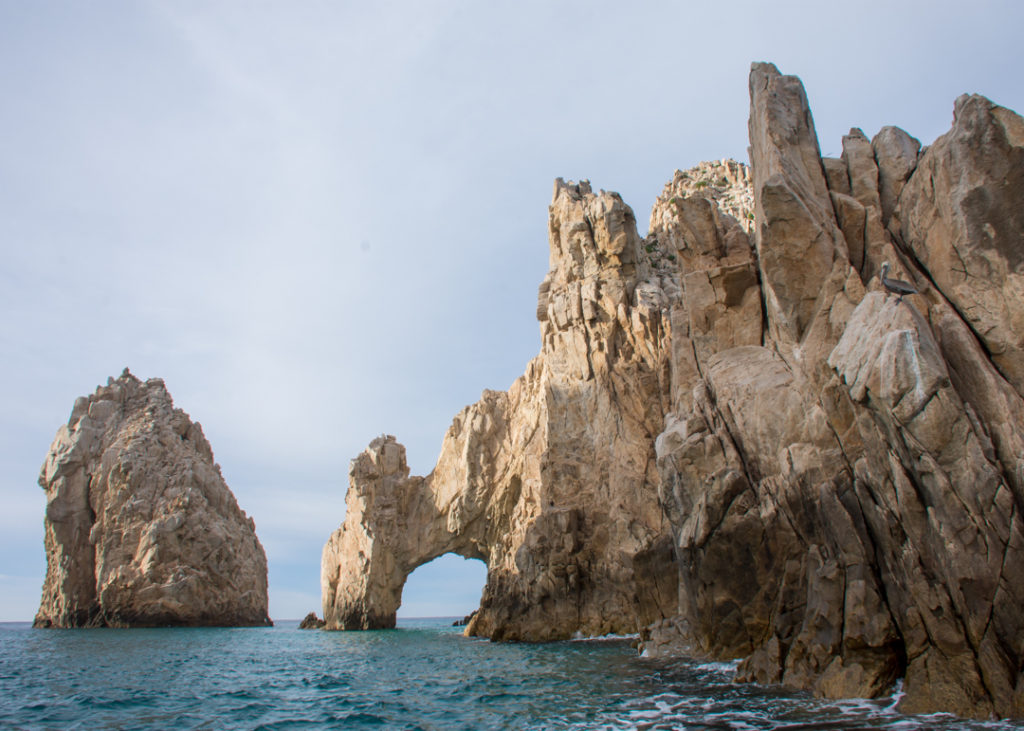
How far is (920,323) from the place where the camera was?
13.0 metres

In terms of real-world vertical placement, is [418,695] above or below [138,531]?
below

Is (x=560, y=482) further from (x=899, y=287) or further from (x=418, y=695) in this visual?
(x=899, y=287)

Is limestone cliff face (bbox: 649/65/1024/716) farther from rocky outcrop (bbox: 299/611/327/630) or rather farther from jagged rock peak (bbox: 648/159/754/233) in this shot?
rocky outcrop (bbox: 299/611/327/630)

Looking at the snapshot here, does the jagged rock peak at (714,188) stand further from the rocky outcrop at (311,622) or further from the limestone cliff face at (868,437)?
the rocky outcrop at (311,622)

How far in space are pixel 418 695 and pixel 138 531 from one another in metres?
56.2

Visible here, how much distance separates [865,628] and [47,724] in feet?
59.6

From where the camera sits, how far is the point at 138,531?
62.3 m

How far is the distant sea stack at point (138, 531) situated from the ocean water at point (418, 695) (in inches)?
1234

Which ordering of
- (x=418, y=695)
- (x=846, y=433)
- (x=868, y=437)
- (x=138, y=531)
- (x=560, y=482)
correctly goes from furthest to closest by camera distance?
1. (x=138, y=531)
2. (x=560, y=482)
3. (x=418, y=695)
4. (x=846, y=433)
5. (x=868, y=437)

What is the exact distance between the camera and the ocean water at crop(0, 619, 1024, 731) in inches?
504

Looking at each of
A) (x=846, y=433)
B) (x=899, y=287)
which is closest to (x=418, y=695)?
(x=846, y=433)

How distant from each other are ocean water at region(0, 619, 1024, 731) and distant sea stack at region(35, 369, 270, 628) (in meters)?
31.3

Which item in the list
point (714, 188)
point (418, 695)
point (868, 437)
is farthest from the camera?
point (714, 188)

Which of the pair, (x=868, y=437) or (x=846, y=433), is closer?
(x=868, y=437)
